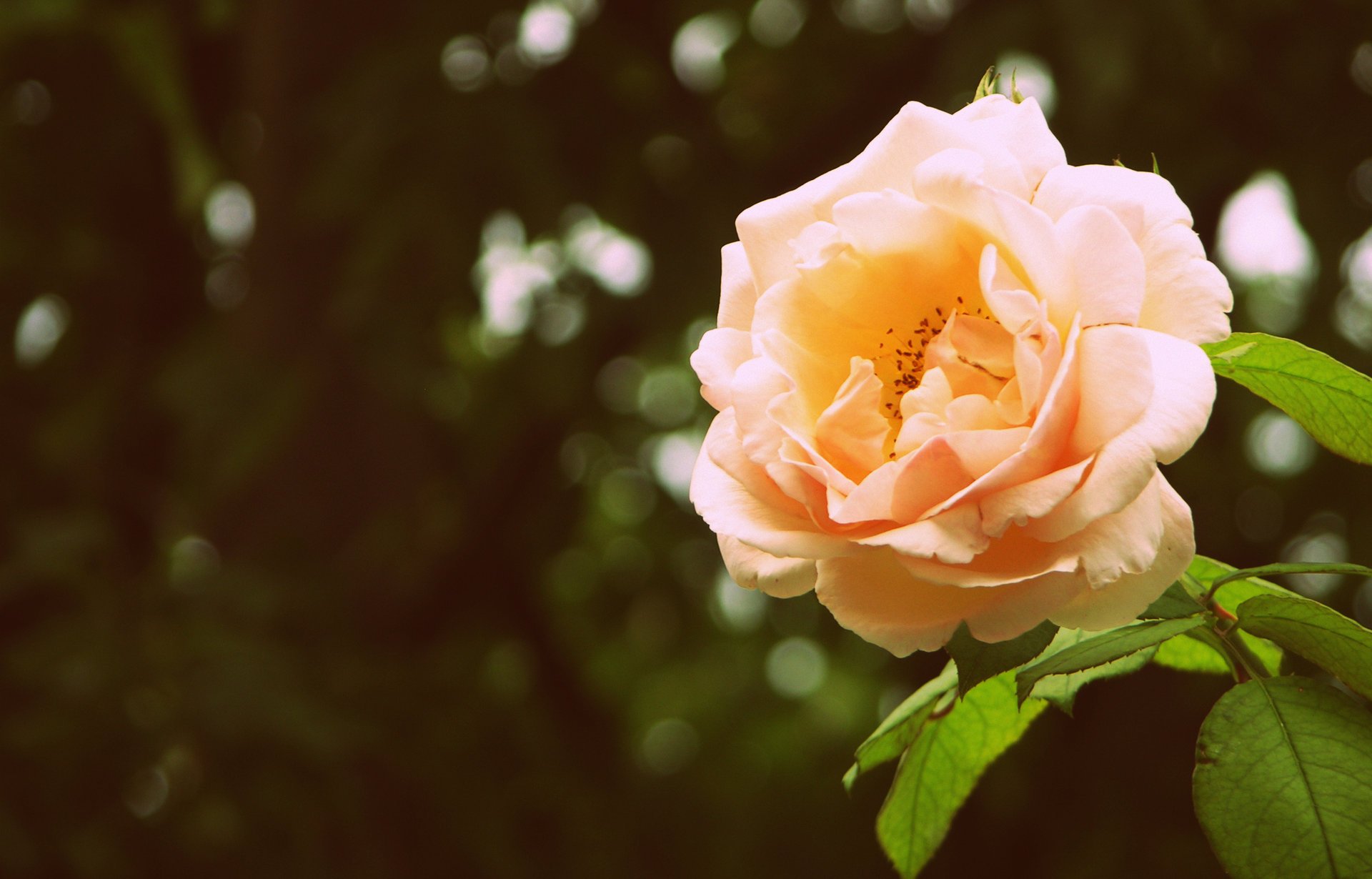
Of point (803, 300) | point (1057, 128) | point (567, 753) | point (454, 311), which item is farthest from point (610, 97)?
point (803, 300)

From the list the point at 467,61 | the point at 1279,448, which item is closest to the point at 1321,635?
the point at 467,61

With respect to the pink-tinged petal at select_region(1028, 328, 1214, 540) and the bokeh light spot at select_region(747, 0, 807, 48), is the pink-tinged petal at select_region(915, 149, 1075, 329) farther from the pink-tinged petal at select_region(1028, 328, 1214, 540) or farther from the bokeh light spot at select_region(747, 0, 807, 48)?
the bokeh light spot at select_region(747, 0, 807, 48)

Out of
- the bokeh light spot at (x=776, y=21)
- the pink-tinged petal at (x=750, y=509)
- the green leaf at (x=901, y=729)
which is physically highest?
the pink-tinged petal at (x=750, y=509)

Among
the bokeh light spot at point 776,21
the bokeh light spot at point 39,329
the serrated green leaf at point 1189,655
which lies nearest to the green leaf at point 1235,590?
the serrated green leaf at point 1189,655

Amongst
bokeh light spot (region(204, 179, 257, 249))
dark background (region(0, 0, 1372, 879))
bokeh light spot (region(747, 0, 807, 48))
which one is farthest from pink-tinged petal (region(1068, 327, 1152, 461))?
bokeh light spot (region(204, 179, 257, 249))

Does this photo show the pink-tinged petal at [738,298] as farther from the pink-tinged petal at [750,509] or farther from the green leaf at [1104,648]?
the green leaf at [1104,648]

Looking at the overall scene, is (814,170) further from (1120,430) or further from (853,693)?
(1120,430)

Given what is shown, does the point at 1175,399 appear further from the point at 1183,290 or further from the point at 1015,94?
the point at 1015,94
